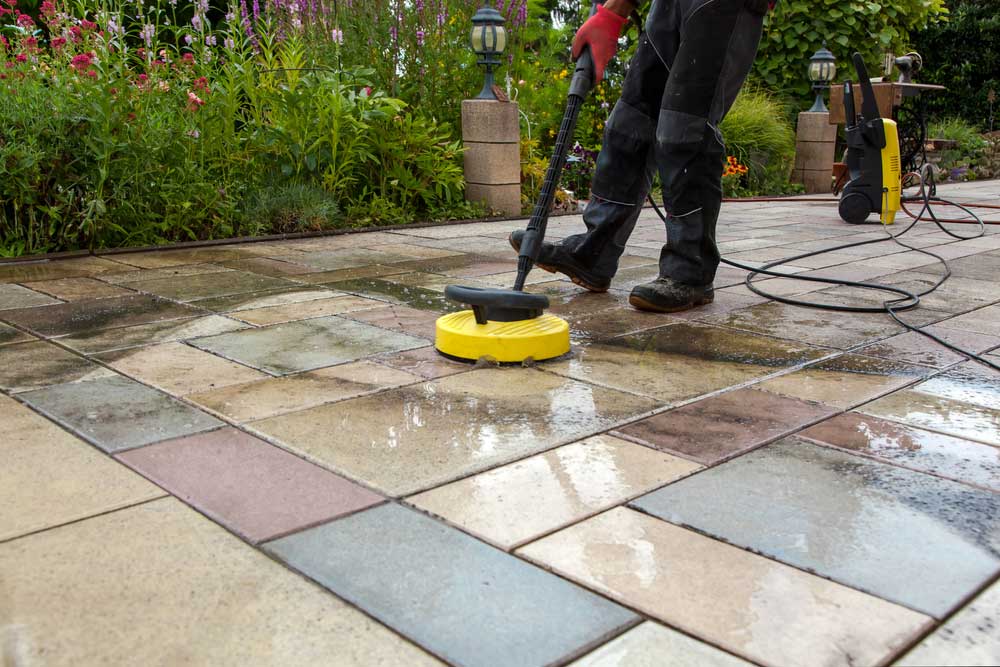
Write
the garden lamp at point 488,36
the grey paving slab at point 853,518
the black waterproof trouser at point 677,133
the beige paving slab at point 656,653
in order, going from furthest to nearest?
the garden lamp at point 488,36
the black waterproof trouser at point 677,133
the grey paving slab at point 853,518
the beige paving slab at point 656,653

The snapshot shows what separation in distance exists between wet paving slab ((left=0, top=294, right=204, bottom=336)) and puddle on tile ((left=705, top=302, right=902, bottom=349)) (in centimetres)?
181

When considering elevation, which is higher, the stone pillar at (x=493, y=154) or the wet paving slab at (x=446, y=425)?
the stone pillar at (x=493, y=154)

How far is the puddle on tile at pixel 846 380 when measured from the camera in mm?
2176

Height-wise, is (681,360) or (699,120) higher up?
(699,120)

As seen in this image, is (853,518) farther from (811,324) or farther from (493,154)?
(493,154)

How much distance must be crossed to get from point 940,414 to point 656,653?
4.04ft

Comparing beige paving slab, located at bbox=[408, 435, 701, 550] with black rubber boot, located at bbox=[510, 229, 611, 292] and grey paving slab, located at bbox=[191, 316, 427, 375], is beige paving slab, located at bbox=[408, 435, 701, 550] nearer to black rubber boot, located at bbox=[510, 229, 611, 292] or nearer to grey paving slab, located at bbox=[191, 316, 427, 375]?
grey paving slab, located at bbox=[191, 316, 427, 375]

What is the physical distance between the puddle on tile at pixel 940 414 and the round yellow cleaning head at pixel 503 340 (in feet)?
2.61

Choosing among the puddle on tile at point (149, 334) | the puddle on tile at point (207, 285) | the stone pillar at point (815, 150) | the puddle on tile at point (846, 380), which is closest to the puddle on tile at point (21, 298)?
the puddle on tile at point (207, 285)

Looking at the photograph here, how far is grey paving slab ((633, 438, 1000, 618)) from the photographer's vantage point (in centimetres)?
131

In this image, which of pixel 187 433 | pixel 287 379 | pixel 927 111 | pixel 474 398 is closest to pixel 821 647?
pixel 474 398

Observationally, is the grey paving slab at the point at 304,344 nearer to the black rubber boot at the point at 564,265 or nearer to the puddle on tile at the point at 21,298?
the black rubber boot at the point at 564,265

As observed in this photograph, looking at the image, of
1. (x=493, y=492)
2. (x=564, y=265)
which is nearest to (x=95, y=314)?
(x=564, y=265)

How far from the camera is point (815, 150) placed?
30.3ft
